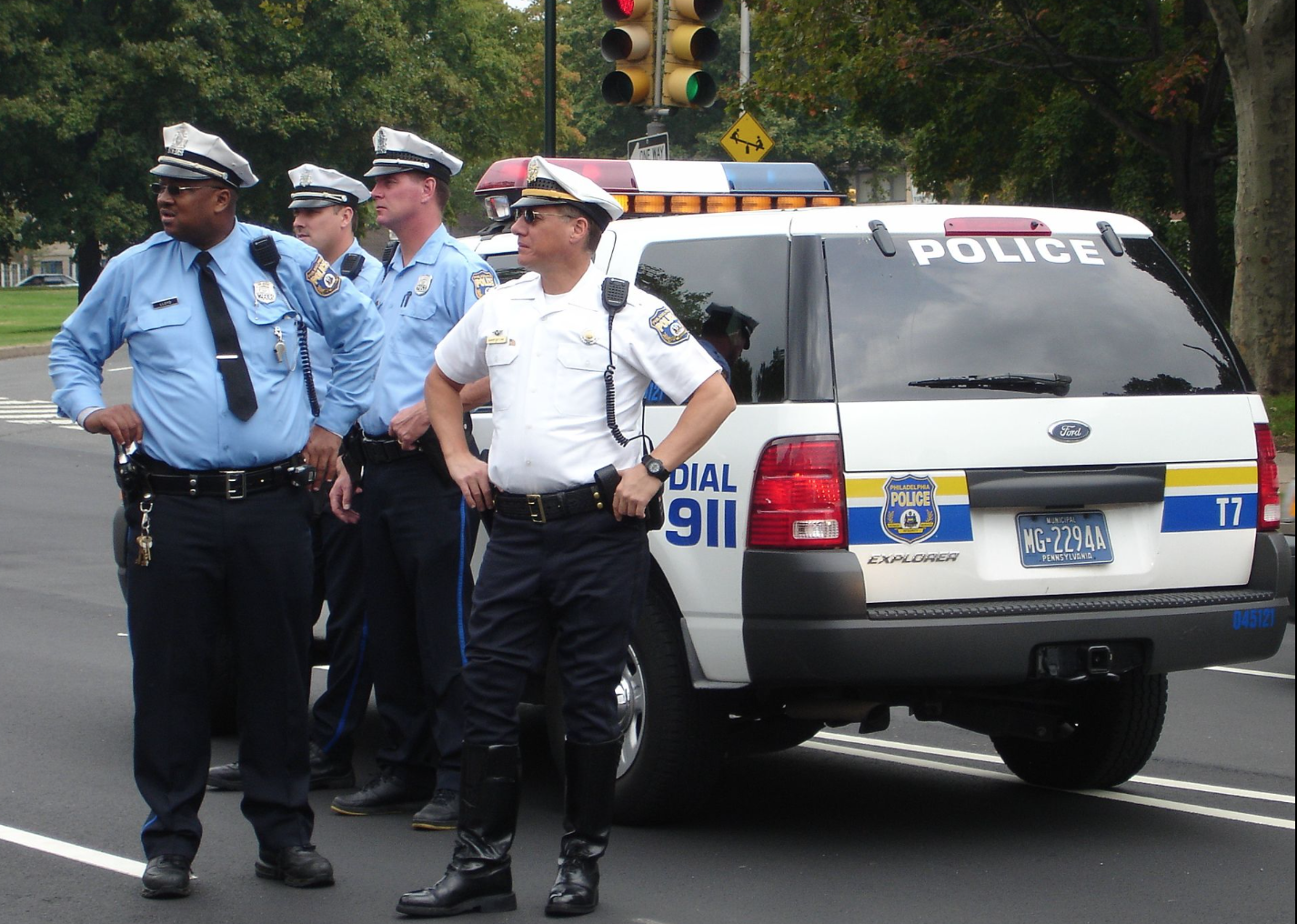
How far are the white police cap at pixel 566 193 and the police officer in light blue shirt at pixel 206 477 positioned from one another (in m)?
0.72

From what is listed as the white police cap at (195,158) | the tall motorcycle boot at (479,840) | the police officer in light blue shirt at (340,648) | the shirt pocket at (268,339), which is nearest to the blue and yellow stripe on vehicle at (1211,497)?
the tall motorcycle boot at (479,840)

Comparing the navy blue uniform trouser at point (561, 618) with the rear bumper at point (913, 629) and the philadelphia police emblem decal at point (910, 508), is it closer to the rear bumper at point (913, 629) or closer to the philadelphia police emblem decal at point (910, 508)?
the rear bumper at point (913, 629)

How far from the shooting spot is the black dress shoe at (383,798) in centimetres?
579

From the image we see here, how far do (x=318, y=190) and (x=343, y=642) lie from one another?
1.59m

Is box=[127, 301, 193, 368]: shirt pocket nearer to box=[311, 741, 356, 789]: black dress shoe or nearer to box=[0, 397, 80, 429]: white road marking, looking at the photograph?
box=[311, 741, 356, 789]: black dress shoe

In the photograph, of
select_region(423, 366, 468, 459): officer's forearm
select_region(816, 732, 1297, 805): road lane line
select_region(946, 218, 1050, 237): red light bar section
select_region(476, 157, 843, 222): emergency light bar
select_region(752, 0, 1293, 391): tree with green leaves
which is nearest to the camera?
select_region(423, 366, 468, 459): officer's forearm

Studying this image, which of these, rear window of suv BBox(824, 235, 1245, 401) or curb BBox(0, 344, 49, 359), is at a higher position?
curb BBox(0, 344, 49, 359)

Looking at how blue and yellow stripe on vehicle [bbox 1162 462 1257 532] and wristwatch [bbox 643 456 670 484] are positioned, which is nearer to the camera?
wristwatch [bbox 643 456 670 484]

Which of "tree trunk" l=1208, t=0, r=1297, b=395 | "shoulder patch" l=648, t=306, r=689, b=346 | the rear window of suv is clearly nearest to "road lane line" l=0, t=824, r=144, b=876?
"shoulder patch" l=648, t=306, r=689, b=346

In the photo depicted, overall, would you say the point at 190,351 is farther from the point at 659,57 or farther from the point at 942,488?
the point at 659,57

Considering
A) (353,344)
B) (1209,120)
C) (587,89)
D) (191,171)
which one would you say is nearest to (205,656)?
(353,344)

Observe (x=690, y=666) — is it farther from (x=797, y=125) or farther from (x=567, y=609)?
(x=797, y=125)

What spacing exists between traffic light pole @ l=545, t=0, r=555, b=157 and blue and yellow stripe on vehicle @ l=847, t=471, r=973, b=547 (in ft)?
31.4

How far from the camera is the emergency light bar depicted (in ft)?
23.1
